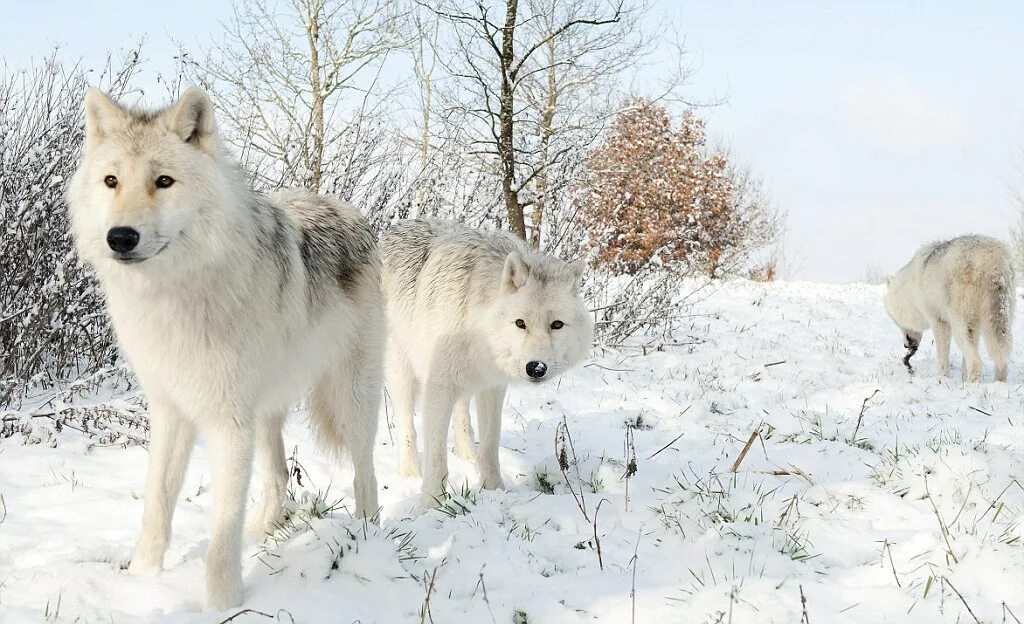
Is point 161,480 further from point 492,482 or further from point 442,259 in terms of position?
point 442,259

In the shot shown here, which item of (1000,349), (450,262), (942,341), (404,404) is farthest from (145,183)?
(942,341)

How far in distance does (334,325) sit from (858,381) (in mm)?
7003

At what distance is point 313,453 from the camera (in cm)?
534


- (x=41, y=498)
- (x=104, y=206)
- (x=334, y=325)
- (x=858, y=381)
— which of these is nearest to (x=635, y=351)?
(x=858, y=381)

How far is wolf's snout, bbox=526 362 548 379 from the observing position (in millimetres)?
4512

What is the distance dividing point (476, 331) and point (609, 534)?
1.70 m

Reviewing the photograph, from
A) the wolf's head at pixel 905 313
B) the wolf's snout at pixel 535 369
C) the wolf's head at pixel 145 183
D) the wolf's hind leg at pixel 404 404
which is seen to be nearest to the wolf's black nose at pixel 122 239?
the wolf's head at pixel 145 183

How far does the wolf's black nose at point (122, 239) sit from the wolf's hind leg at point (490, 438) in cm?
276

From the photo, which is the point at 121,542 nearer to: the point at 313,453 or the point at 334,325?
the point at 334,325

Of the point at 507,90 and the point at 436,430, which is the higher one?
the point at 507,90

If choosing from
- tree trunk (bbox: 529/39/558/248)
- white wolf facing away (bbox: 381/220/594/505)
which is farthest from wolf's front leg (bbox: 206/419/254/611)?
tree trunk (bbox: 529/39/558/248)

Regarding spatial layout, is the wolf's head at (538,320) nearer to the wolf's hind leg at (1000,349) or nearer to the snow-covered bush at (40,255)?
the snow-covered bush at (40,255)

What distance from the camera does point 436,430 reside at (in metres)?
4.74

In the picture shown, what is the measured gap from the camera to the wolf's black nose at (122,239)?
2.61 m
